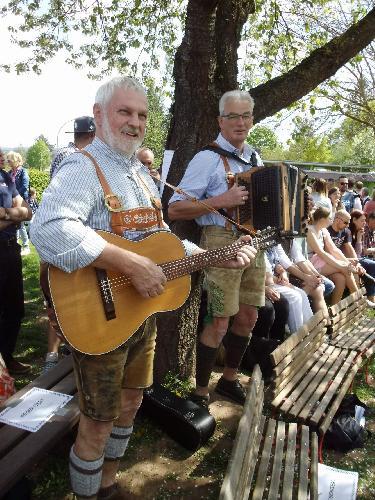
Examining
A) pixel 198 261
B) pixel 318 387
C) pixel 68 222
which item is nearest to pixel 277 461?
pixel 318 387

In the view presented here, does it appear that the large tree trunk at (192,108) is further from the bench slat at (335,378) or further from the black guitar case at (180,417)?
the bench slat at (335,378)

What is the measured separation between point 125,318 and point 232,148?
173 centimetres

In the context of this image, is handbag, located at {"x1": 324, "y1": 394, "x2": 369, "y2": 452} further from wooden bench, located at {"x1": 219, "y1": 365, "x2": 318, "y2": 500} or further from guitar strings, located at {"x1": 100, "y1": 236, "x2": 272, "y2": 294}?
guitar strings, located at {"x1": 100, "y1": 236, "x2": 272, "y2": 294}

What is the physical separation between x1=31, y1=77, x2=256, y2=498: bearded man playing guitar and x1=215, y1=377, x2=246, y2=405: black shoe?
156cm

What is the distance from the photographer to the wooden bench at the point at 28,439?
198cm

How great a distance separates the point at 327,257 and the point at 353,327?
1.53m

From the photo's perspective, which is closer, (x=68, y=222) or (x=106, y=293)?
(x=68, y=222)

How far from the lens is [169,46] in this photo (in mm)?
7266

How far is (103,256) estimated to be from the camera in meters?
1.75

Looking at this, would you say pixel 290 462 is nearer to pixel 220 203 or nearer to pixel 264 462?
pixel 264 462

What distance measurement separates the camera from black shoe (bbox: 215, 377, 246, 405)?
3.58 meters

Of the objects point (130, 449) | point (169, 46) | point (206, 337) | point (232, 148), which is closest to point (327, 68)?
point (232, 148)

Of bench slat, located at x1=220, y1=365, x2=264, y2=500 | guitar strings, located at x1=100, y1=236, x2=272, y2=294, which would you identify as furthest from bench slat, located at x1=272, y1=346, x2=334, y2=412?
guitar strings, located at x1=100, y1=236, x2=272, y2=294

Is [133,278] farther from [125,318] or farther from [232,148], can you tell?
[232,148]
